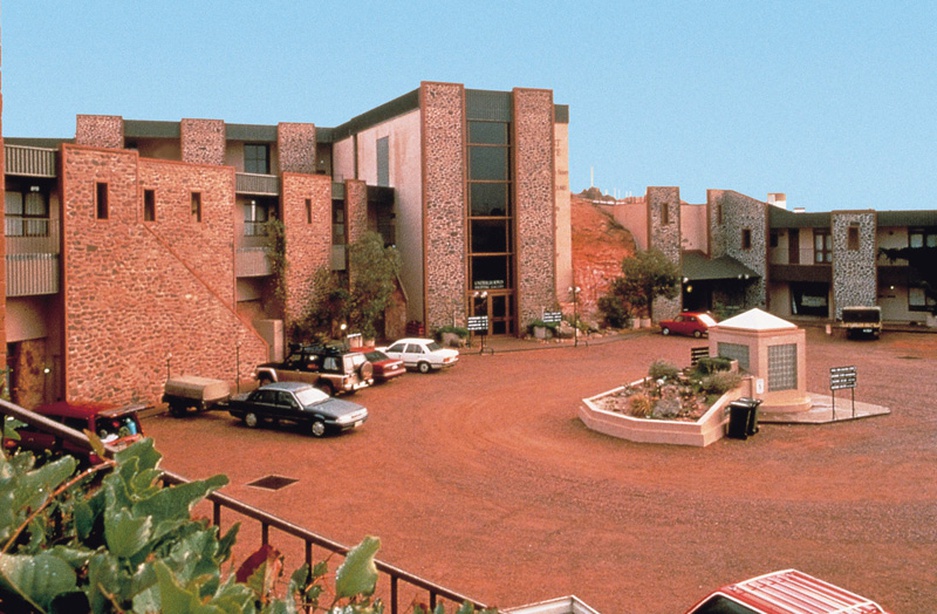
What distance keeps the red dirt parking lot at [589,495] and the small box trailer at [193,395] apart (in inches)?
19.0

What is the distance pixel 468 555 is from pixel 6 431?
8.51 meters

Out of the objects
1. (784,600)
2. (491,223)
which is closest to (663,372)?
(784,600)

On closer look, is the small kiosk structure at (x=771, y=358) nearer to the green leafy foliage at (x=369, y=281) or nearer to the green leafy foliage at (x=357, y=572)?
the green leafy foliage at (x=369, y=281)

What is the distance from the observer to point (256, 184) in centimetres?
3097

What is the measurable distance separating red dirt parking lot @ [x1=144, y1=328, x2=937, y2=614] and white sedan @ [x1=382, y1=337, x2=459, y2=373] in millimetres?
4728

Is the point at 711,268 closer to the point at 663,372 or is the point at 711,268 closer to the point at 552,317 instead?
the point at 552,317

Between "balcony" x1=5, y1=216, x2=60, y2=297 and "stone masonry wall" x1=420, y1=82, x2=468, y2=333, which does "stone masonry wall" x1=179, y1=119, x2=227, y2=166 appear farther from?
"balcony" x1=5, y1=216, x2=60, y2=297

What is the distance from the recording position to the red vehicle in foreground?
24.1 ft

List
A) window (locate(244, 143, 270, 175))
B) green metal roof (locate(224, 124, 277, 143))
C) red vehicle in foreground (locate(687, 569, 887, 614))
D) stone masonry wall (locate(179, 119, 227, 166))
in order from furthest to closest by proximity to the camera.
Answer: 1. window (locate(244, 143, 270, 175))
2. green metal roof (locate(224, 124, 277, 143))
3. stone masonry wall (locate(179, 119, 227, 166))
4. red vehicle in foreground (locate(687, 569, 887, 614))

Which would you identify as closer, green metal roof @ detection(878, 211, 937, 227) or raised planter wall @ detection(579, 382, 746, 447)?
raised planter wall @ detection(579, 382, 746, 447)

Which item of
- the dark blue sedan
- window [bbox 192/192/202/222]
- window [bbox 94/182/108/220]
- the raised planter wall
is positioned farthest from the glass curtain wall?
window [bbox 94/182/108/220]

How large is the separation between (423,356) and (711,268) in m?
25.0

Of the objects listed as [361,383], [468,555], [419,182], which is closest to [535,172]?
[419,182]

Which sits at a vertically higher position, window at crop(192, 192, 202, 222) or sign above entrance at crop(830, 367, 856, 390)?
window at crop(192, 192, 202, 222)
